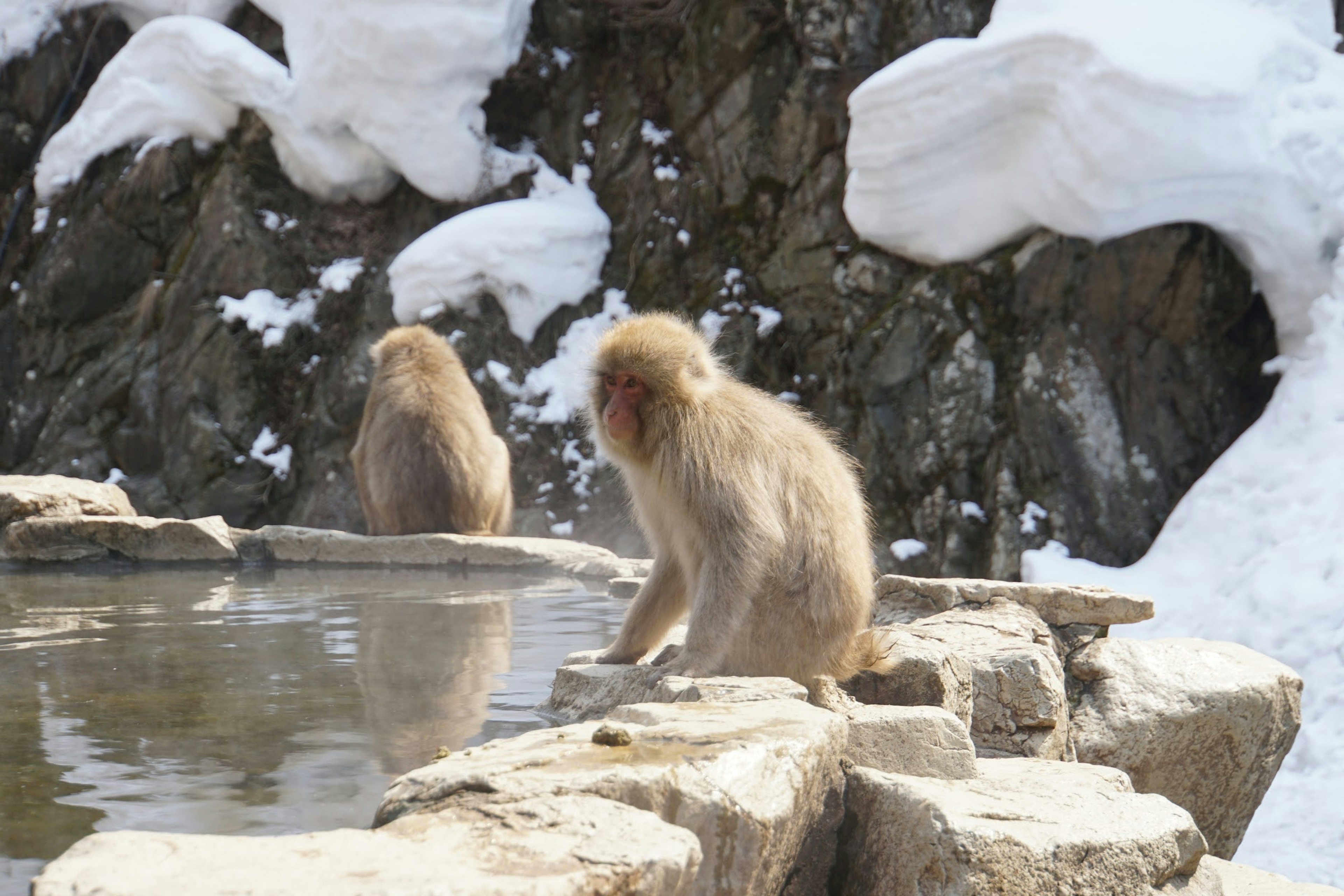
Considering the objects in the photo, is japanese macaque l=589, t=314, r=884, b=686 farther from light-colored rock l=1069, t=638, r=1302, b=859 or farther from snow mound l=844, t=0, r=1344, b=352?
snow mound l=844, t=0, r=1344, b=352

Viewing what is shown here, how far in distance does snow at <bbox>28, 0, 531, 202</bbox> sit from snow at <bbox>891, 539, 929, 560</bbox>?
18.0 ft

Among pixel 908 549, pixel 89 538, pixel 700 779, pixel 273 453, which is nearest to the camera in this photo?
pixel 700 779

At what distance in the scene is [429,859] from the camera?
1274 millimetres

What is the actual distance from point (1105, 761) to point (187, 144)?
11.8 m

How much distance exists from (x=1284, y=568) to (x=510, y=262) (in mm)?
6856

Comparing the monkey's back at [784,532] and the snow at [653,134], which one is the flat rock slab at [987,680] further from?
the snow at [653,134]

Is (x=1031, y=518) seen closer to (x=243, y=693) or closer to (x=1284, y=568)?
(x=1284, y=568)

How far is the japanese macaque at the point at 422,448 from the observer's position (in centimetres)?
613

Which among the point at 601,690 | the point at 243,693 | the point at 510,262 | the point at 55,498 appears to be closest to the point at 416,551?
the point at 55,498

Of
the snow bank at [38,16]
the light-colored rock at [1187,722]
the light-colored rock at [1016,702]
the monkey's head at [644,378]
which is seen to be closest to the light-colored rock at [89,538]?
the monkey's head at [644,378]

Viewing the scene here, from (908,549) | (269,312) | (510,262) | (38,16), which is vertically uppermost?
(38,16)

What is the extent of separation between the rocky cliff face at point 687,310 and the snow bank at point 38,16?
0.16 meters

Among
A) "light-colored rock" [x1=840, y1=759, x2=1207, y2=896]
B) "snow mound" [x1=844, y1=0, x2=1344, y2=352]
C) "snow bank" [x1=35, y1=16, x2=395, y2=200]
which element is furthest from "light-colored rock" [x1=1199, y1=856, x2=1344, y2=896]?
"snow bank" [x1=35, y1=16, x2=395, y2=200]

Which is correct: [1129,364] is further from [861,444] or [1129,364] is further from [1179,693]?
[1179,693]
